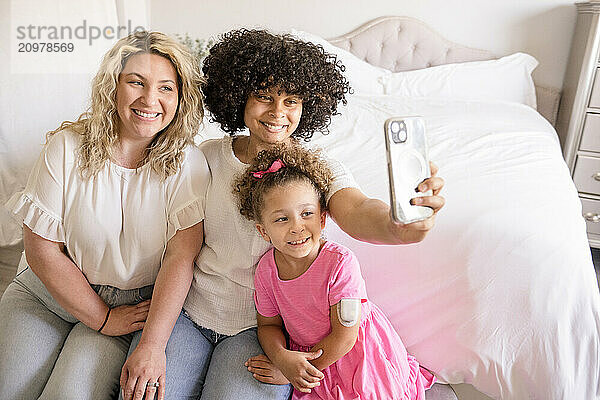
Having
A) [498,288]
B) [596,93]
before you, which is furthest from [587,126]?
[498,288]

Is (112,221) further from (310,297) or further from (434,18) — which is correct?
(434,18)

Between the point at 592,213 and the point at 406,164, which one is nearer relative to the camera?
the point at 406,164

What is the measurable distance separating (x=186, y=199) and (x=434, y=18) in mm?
2315

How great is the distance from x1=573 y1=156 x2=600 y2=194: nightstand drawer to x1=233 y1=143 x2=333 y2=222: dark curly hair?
1946 mm

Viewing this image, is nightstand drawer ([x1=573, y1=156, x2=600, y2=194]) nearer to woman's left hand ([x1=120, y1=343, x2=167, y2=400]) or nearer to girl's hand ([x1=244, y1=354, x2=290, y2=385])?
girl's hand ([x1=244, y1=354, x2=290, y2=385])

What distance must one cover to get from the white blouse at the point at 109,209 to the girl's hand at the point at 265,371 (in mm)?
303

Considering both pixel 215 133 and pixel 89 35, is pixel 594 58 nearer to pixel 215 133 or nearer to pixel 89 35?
pixel 215 133

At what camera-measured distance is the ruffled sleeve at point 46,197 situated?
1144mm

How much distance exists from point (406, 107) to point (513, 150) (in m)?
0.70

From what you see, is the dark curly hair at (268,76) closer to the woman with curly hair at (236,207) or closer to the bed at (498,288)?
the woman with curly hair at (236,207)

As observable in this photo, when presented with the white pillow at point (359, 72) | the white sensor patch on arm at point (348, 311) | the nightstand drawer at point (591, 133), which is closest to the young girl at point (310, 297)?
the white sensor patch on arm at point (348, 311)

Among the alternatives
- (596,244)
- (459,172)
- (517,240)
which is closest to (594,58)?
(596,244)

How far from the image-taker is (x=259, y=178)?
110 cm

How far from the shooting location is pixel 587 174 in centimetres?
263
